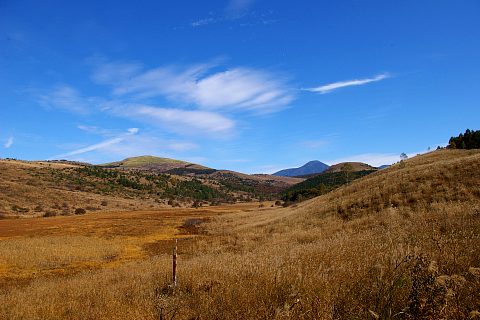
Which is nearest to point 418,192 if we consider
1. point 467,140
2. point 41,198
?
point 467,140

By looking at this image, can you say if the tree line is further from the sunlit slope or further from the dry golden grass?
the dry golden grass

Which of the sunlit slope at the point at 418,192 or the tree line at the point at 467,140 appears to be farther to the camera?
the tree line at the point at 467,140

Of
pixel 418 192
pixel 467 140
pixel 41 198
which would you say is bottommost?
pixel 418 192

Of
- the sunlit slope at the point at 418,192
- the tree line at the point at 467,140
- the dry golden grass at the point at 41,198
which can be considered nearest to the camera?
the sunlit slope at the point at 418,192

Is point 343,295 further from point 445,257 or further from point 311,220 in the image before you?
point 311,220

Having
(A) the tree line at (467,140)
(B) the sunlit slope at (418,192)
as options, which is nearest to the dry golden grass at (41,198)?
(B) the sunlit slope at (418,192)

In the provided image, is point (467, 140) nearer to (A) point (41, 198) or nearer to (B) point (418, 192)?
(B) point (418, 192)

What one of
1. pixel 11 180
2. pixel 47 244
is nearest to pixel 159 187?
pixel 11 180

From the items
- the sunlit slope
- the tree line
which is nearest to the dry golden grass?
the sunlit slope

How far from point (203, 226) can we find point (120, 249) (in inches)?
607

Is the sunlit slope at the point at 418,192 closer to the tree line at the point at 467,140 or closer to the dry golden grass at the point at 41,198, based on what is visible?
the tree line at the point at 467,140

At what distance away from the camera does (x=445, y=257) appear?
582 cm

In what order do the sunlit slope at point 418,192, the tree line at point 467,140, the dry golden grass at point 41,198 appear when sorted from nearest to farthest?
1. the sunlit slope at point 418,192
2. the tree line at point 467,140
3. the dry golden grass at point 41,198

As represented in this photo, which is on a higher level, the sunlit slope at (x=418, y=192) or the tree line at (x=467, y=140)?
the tree line at (x=467, y=140)
